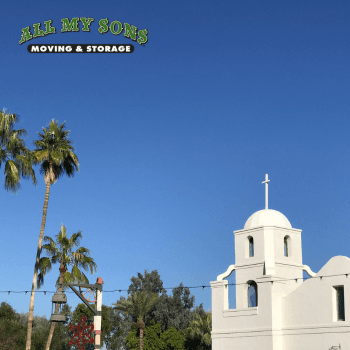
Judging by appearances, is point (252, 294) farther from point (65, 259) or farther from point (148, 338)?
point (148, 338)

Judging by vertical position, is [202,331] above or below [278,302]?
below

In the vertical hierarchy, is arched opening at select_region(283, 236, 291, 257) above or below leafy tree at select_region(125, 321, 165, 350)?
above

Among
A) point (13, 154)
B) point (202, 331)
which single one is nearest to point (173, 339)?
point (202, 331)

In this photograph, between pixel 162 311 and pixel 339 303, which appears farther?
pixel 162 311

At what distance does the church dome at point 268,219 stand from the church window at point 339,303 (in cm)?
523

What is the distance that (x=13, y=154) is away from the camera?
22.8m

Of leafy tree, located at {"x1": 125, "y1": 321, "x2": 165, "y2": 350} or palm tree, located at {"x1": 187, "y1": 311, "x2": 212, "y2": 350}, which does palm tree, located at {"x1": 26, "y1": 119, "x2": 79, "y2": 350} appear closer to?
palm tree, located at {"x1": 187, "y1": 311, "x2": 212, "y2": 350}

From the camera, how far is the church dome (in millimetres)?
31969

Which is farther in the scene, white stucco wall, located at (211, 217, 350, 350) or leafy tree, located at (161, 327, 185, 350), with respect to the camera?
leafy tree, located at (161, 327, 185, 350)

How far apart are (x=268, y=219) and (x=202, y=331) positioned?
24832 millimetres

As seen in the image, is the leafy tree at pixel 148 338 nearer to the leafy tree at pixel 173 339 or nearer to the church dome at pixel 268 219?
the leafy tree at pixel 173 339

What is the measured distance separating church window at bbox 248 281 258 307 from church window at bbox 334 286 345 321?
193 inches

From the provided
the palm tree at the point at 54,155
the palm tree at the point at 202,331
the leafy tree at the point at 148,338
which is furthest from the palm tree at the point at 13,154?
the leafy tree at the point at 148,338

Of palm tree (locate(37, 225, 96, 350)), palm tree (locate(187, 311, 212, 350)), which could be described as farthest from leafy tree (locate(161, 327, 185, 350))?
palm tree (locate(37, 225, 96, 350))
